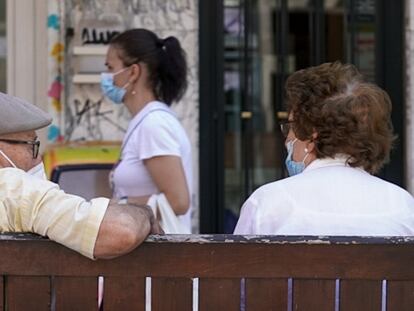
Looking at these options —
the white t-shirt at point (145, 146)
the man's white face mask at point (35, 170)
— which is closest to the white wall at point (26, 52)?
the white t-shirt at point (145, 146)

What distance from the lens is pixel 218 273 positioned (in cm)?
266

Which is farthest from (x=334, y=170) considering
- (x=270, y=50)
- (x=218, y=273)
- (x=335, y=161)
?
(x=270, y=50)

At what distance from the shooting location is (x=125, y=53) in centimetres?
425

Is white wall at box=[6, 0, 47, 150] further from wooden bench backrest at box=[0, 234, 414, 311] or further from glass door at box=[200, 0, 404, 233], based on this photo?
wooden bench backrest at box=[0, 234, 414, 311]

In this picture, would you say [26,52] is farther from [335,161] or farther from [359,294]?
[359,294]

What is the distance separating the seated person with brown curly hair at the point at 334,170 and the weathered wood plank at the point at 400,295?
0.23m

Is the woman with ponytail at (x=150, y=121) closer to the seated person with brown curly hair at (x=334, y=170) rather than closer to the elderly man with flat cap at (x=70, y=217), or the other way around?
the seated person with brown curly hair at (x=334, y=170)

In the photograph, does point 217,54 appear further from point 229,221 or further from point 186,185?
point 186,185

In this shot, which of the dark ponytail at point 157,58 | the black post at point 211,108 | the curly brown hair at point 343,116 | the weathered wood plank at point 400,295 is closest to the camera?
the weathered wood plank at point 400,295

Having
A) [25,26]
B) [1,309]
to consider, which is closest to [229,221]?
[25,26]

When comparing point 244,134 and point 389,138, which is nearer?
point 389,138

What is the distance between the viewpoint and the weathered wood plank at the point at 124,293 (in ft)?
8.75

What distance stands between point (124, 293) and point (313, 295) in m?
0.52

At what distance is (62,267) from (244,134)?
3.81 m
